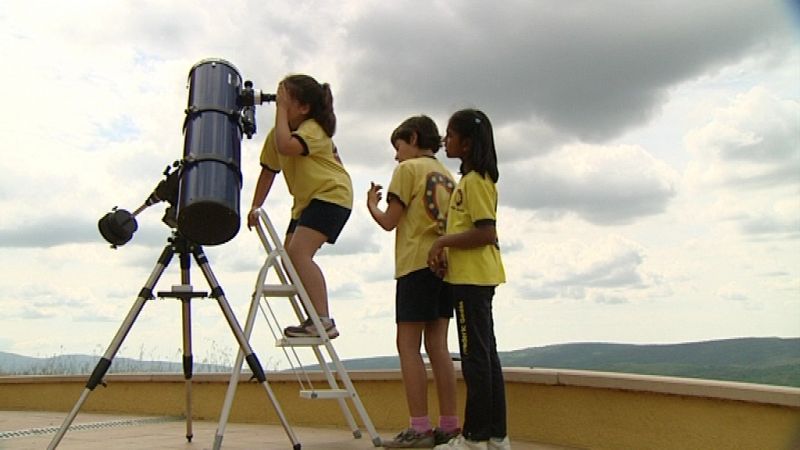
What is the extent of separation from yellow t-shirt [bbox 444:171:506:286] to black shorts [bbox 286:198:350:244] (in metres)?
0.61

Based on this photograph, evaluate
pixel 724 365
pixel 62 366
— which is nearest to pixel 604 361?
pixel 724 365

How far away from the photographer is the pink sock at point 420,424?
3666 millimetres

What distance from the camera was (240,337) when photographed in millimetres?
3541

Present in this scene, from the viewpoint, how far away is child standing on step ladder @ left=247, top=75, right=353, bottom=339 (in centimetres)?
372

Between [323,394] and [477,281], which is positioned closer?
[477,281]

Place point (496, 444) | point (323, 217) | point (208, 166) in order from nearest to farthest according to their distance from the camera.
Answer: point (496, 444)
point (208, 166)
point (323, 217)

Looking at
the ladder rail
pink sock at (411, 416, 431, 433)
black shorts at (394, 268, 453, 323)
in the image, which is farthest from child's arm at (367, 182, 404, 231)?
pink sock at (411, 416, 431, 433)

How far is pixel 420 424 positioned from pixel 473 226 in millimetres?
981

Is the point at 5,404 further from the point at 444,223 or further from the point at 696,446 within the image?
the point at 696,446

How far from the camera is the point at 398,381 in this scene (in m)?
4.55

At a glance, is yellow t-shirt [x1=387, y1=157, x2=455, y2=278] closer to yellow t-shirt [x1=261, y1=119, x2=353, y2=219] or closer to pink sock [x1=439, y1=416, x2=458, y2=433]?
yellow t-shirt [x1=261, y1=119, x2=353, y2=219]

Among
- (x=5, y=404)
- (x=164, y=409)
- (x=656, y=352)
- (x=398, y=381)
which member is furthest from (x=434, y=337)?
(x=656, y=352)

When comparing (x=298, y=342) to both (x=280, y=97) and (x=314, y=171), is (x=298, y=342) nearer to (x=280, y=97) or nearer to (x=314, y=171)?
(x=314, y=171)

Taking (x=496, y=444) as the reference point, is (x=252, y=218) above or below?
above
